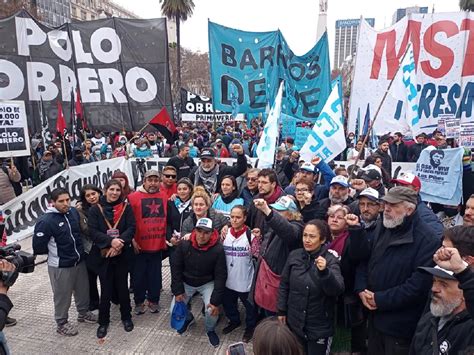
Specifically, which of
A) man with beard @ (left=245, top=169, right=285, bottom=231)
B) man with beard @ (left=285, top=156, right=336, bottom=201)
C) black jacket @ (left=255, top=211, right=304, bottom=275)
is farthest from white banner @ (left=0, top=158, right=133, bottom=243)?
black jacket @ (left=255, top=211, right=304, bottom=275)

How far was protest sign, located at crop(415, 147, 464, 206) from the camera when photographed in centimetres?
591

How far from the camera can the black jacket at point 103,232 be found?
3.85 m

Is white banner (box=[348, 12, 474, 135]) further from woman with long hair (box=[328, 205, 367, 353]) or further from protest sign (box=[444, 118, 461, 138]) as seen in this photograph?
woman with long hair (box=[328, 205, 367, 353])

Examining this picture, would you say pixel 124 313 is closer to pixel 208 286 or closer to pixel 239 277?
pixel 208 286

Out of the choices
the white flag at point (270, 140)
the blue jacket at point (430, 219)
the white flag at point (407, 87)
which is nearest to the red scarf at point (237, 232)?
the white flag at point (270, 140)

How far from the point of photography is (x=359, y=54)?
849 centimetres

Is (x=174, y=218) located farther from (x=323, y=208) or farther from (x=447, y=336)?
(x=447, y=336)

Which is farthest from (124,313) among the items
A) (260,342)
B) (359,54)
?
(359,54)

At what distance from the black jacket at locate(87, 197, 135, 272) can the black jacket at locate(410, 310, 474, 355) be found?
2.99 metres

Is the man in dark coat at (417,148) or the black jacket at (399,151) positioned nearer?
A: the man in dark coat at (417,148)

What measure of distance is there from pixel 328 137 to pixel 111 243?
10.1ft

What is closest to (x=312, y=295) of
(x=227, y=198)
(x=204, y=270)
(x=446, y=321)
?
(x=446, y=321)

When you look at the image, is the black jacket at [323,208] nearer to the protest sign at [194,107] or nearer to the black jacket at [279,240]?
the black jacket at [279,240]

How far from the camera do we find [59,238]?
381 cm
